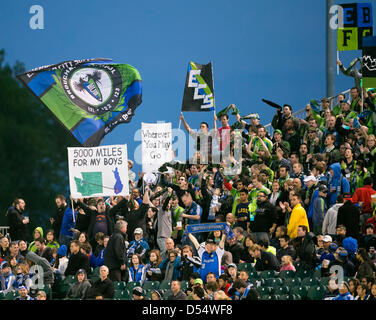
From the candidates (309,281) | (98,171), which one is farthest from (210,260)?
(98,171)

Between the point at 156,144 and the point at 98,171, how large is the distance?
1.80 m

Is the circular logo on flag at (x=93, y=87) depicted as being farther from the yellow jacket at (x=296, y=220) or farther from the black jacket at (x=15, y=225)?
the yellow jacket at (x=296, y=220)

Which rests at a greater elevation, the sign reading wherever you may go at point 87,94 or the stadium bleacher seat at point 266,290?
the sign reading wherever you may go at point 87,94

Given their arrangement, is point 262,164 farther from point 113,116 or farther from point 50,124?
point 50,124

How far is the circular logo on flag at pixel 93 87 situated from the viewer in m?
19.5

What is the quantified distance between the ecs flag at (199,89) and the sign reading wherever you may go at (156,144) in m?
1.71

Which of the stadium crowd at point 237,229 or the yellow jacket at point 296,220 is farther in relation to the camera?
the yellow jacket at point 296,220

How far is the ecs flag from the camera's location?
20.5 m

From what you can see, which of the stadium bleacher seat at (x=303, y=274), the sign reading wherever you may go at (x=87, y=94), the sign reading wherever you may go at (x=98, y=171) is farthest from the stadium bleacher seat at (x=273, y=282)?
the sign reading wherever you may go at (x=87, y=94)

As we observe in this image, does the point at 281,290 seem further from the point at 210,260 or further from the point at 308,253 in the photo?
the point at 210,260

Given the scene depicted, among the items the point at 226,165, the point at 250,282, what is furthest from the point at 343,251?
the point at 226,165

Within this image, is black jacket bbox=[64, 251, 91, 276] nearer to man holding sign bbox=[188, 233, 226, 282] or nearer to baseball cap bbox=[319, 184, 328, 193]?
man holding sign bbox=[188, 233, 226, 282]

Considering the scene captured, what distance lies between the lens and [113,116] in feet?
64.5

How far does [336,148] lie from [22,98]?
38530mm
